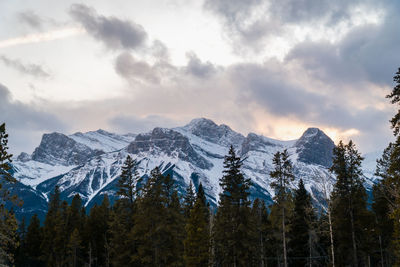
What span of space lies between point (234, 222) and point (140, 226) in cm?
1127

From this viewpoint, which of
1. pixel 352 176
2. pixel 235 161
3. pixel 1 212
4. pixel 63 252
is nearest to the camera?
pixel 1 212

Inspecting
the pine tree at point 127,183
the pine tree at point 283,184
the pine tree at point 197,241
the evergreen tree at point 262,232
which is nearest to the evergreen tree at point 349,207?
the pine tree at point 283,184

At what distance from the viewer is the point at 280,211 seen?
4522 cm

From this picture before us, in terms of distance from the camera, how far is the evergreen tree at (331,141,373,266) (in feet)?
135

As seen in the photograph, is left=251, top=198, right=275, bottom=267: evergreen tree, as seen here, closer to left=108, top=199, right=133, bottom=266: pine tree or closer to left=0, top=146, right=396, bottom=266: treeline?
left=0, top=146, right=396, bottom=266: treeline

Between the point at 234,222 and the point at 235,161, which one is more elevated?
the point at 235,161

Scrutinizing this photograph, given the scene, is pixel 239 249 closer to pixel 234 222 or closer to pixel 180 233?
pixel 234 222

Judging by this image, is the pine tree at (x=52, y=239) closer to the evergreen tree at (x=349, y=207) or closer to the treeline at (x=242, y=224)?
the treeline at (x=242, y=224)

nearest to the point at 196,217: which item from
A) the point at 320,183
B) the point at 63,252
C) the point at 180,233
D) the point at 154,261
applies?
the point at 180,233

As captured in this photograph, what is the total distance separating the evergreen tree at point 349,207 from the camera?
135 ft

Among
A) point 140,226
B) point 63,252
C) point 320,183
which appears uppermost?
point 320,183

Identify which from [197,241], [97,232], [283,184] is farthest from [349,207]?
[97,232]

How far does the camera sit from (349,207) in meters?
41.4

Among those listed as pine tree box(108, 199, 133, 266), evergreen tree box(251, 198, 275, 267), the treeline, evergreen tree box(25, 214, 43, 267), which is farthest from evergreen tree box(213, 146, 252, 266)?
evergreen tree box(25, 214, 43, 267)
